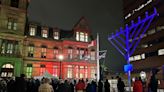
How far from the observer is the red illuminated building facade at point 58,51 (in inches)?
1379

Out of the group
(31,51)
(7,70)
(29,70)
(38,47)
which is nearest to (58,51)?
(38,47)

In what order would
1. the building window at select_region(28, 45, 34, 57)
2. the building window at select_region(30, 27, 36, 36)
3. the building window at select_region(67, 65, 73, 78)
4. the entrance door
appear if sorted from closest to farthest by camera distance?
the entrance door → the building window at select_region(28, 45, 34, 57) → the building window at select_region(30, 27, 36, 36) → the building window at select_region(67, 65, 73, 78)

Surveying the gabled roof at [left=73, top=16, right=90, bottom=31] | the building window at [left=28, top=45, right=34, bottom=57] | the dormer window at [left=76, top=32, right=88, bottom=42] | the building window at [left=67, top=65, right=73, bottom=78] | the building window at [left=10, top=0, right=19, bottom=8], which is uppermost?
the building window at [left=10, top=0, right=19, bottom=8]

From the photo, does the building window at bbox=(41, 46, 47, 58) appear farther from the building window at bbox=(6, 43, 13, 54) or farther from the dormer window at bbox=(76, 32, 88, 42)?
the dormer window at bbox=(76, 32, 88, 42)

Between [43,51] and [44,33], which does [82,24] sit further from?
[43,51]

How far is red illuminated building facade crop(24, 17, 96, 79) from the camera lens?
35.0 metres

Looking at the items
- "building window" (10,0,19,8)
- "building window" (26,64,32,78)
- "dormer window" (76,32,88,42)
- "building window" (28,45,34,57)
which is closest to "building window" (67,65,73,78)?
"dormer window" (76,32,88,42)

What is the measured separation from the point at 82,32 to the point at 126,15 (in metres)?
29.7

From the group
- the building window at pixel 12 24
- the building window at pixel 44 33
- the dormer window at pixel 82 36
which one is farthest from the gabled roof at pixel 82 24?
the building window at pixel 12 24

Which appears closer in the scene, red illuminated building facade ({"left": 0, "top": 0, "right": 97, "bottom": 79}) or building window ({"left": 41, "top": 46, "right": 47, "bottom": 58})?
red illuminated building facade ({"left": 0, "top": 0, "right": 97, "bottom": 79})

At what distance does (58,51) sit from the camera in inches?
1492

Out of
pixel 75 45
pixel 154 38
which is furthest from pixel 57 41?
pixel 154 38

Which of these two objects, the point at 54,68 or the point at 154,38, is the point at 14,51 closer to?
the point at 54,68

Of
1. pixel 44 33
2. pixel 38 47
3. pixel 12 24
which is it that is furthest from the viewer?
pixel 44 33
